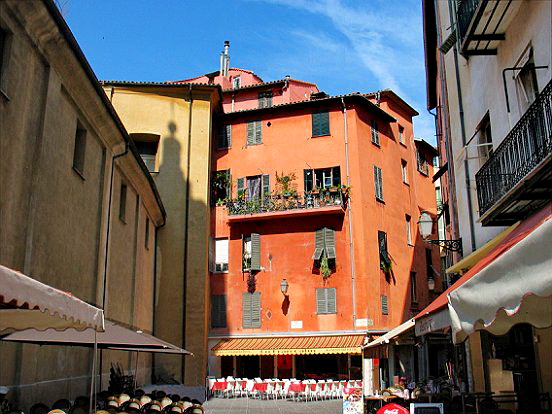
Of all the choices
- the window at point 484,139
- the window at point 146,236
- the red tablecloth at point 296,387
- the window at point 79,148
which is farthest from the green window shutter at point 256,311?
the window at point 484,139

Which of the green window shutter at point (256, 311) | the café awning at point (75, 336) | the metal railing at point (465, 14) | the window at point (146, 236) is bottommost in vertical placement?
the café awning at point (75, 336)

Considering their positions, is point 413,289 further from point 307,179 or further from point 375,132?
point 375,132

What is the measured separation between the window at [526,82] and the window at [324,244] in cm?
1592

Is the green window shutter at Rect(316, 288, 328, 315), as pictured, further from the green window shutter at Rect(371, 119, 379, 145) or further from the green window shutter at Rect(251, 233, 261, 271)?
the green window shutter at Rect(371, 119, 379, 145)

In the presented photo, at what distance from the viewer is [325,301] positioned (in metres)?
25.6

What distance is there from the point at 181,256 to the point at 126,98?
749 cm

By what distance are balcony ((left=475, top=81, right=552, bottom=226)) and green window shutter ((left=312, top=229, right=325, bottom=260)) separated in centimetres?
1480

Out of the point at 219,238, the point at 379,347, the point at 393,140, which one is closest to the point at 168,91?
the point at 219,238

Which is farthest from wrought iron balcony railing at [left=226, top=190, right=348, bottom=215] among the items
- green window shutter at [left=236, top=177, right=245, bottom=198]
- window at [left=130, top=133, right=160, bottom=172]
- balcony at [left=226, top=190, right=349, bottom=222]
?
window at [left=130, top=133, right=160, bottom=172]

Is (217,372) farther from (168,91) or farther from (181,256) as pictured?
(168,91)

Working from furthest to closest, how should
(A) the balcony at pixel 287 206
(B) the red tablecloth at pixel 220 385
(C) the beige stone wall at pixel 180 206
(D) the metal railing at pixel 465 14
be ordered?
(A) the balcony at pixel 287 206, (C) the beige stone wall at pixel 180 206, (B) the red tablecloth at pixel 220 385, (D) the metal railing at pixel 465 14

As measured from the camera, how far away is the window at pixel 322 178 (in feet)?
89.1

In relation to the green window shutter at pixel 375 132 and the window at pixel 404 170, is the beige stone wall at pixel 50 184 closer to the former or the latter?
the green window shutter at pixel 375 132

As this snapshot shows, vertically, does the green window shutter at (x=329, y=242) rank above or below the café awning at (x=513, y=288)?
above
